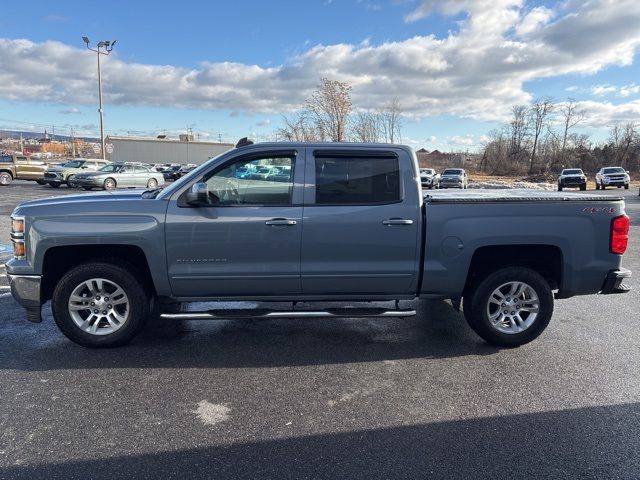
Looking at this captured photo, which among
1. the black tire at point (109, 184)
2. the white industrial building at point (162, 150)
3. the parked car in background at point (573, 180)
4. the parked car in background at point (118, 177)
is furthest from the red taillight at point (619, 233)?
the white industrial building at point (162, 150)

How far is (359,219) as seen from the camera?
14.5 ft

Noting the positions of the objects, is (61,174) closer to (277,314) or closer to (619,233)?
(277,314)

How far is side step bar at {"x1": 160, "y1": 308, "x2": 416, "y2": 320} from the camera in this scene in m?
4.38

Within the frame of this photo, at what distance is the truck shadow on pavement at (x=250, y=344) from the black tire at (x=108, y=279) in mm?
133

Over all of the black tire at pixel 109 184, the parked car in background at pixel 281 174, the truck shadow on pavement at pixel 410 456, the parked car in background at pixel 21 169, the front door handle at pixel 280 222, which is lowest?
the truck shadow on pavement at pixel 410 456

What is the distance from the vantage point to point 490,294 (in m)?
4.61

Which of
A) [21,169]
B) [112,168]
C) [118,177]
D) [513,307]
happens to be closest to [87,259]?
[513,307]

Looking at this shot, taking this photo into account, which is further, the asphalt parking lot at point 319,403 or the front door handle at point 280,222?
the front door handle at point 280,222

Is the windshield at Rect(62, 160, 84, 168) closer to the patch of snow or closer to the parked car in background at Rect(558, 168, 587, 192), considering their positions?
the patch of snow

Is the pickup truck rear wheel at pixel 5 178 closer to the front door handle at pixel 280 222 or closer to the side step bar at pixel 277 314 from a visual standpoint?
the side step bar at pixel 277 314

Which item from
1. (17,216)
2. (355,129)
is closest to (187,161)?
(355,129)

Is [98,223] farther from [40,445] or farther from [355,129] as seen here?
[355,129]

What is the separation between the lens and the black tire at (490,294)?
15.1ft

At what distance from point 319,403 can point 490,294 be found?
6.80 feet
